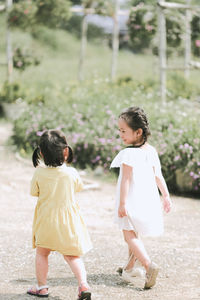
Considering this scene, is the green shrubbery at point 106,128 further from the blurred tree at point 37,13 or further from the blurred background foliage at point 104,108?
the blurred tree at point 37,13

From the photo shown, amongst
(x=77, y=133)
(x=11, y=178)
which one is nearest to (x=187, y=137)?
(x=77, y=133)

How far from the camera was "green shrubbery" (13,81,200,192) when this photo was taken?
6828mm

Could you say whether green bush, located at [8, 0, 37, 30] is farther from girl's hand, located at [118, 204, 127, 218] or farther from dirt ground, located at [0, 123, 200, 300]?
girl's hand, located at [118, 204, 127, 218]

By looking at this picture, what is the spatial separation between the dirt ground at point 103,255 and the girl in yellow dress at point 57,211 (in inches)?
10.5

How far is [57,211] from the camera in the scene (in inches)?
125

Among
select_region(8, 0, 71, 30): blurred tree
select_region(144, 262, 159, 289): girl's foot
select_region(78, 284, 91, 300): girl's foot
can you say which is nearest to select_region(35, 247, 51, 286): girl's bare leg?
select_region(78, 284, 91, 300): girl's foot

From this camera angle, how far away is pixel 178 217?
223 inches

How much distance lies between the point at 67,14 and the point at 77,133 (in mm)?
5707

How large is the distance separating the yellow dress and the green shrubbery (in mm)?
3516

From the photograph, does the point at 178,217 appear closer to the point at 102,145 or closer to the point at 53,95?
the point at 102,145

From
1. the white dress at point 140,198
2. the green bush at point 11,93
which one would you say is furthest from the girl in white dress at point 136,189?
the green bush at point 11,93

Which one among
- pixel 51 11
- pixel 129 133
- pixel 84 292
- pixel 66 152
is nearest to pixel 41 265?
pixel 84 292

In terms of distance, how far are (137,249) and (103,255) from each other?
2.93 ft

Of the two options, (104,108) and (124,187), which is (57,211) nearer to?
(124,187)
